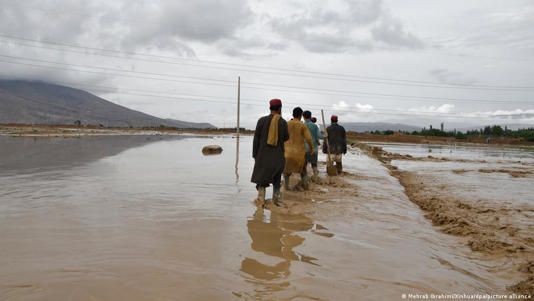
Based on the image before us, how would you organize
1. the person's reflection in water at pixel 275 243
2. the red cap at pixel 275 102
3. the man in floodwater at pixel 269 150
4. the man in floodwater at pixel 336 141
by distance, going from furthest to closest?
the man in floodwater at pixel 336 141
the red cap at pixel 275 102
the man in floodwater at pixel 269 150
the person's reflection in water at pixel 275 243

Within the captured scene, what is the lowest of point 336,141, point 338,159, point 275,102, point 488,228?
point 488,228

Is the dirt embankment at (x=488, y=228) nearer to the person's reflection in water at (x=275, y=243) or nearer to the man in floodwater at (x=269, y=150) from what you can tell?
the person's reflection in water at (x=275, y=243)

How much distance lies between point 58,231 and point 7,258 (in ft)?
2.91

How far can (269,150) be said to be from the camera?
6137 mm

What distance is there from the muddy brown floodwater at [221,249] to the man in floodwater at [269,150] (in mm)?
471

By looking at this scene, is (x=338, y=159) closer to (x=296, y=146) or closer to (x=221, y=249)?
(x=296, y=146)

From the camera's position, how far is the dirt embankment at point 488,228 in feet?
11.6

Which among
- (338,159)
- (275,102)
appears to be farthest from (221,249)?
(338,159)

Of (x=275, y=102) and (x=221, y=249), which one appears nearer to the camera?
(x=221, y=249)

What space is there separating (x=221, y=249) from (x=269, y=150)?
2.74 metres

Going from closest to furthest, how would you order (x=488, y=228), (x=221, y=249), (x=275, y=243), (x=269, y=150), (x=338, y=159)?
(x=221, y=249) < (x=275, y=243) < (x=488, y=228) < (x=269, y=150) < (x=338, y=159)

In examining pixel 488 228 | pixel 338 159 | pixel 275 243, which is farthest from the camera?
pixel 338 159

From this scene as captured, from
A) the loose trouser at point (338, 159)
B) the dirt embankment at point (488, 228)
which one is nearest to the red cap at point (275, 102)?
the dirt embankment at point (488, 228)

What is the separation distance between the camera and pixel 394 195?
7672 millimetres
